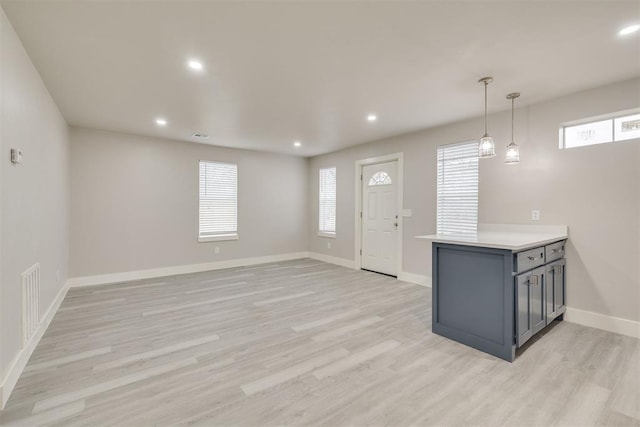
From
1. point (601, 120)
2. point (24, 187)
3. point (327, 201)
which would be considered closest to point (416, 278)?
point (327, 201)

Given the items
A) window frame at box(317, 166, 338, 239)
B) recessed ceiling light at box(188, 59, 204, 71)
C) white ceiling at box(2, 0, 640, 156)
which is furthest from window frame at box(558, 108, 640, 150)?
window frame at box(317, 166, 338, 239)

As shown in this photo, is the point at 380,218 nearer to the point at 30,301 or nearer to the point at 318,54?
the point at 318,54

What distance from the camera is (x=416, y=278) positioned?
4.94 meters

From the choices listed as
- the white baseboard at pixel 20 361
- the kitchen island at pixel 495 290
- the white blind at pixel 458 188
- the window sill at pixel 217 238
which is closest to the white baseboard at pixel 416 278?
the white blind at pixel 458 188

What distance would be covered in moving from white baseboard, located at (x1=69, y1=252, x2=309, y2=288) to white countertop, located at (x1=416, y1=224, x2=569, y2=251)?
4.16 metres

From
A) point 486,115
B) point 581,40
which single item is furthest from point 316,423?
point 486,115

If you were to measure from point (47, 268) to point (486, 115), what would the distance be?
5487mm

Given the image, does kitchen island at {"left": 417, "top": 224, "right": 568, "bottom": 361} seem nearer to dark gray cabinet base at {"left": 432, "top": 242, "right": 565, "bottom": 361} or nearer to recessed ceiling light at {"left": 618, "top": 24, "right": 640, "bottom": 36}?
dark gray cabinet base at {"left": 432, "top": 242, "right": 565, "bottom": 361}

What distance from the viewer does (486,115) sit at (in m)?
3.96

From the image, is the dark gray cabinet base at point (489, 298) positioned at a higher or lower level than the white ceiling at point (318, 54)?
lower

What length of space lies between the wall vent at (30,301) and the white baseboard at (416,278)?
4651 mm

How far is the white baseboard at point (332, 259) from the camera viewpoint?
20.7ft

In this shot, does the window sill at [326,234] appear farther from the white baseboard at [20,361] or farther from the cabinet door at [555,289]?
the white baseboard at [20,361]

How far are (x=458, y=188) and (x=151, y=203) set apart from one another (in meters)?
5.11
